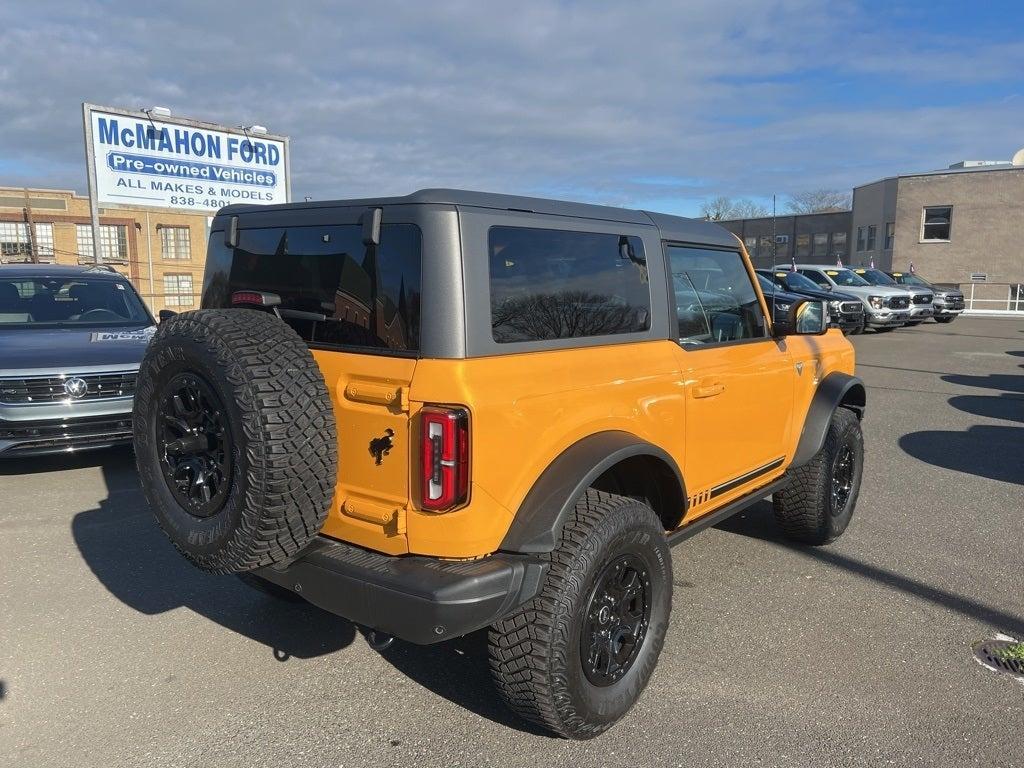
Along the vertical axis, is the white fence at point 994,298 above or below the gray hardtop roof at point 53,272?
below

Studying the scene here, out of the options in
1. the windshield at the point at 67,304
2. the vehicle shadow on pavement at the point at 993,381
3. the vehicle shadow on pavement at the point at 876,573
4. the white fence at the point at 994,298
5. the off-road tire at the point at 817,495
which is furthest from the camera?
the white fence at the point at 994,298

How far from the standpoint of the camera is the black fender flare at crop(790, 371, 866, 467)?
4.52m

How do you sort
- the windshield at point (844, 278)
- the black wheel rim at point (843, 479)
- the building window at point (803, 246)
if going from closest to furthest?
the black wheel rim at point (843, 479), the windshield at point (844, 278), the building window at point (803, 246)

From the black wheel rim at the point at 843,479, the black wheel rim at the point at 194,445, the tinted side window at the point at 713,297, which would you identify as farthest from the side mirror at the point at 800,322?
the black wheel rim at the point at 194,445

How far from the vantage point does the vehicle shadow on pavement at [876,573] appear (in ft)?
13.0

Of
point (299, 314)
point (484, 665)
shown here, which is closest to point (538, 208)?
point (299, 314)

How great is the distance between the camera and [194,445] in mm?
2793

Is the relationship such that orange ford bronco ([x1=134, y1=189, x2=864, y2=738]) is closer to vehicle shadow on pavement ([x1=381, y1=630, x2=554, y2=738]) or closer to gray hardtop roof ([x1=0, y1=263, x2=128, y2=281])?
vehicle shadow on pavement ([x1=381, y1=630, x2=554, y2=738])

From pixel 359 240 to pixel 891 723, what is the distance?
108 inches

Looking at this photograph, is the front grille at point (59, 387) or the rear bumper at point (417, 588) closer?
the rear bumper at point (417, 588)

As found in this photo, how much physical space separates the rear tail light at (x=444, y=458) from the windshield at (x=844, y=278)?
823 inches

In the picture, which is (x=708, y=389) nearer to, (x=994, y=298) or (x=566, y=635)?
(x=566, y=635)

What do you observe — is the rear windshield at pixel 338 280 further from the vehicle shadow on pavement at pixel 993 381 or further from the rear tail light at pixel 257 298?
the vehicle shadow on pavement at pixel 993 381

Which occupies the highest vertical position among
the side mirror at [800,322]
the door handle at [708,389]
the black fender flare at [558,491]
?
the side mirror at [800,322]
